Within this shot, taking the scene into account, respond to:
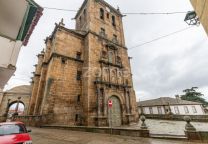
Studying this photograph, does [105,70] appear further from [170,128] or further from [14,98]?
[14,98]

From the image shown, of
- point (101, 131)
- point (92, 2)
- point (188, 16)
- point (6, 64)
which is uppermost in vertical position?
point (92, 2)

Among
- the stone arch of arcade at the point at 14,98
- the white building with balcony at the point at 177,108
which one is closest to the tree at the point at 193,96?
the white building with balcony at the point at 177,108

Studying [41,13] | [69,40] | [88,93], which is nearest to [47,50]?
[69,40]

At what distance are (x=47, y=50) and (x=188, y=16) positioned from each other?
18.6m

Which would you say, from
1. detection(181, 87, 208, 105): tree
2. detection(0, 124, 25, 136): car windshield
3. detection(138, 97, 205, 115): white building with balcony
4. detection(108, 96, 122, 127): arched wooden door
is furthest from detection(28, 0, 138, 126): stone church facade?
detection(181, 87, 208, 105): tree

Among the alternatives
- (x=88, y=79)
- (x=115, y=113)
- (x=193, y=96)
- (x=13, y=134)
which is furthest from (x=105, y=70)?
(x=193, y=96)

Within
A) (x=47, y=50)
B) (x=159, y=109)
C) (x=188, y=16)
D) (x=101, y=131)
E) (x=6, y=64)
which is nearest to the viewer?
(x=6, y=64)

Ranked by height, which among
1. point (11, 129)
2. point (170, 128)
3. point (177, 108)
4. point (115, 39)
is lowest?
point (170, 128)

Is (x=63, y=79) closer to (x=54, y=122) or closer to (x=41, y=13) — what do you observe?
(x=54, y=122)

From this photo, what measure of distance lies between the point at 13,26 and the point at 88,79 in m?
12.7

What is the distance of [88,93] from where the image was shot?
14633 mm

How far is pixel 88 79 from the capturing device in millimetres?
15336

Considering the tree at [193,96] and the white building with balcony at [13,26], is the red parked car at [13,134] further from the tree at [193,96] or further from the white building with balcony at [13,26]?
the tree at [193,96]

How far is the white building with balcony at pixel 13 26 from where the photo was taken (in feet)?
8.23
